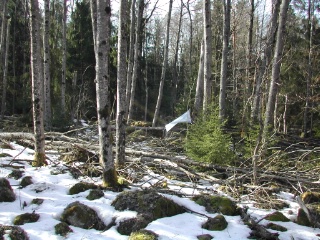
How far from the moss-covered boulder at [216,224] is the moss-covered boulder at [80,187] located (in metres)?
2.19

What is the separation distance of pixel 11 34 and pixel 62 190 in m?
18.8

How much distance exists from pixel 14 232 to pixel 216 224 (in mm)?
2799

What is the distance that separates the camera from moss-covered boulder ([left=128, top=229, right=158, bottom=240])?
4.00m

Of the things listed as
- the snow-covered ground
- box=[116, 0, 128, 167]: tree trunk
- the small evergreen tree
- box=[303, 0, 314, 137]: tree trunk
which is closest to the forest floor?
the snow-covered ground

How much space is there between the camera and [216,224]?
4398mm

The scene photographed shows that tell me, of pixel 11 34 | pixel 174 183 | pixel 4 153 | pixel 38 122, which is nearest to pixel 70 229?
pixel 174 183

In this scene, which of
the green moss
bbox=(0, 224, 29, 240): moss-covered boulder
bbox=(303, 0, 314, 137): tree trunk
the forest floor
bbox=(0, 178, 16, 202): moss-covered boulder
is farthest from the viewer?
bbox=(303, 0, 314, 137): tree trunk

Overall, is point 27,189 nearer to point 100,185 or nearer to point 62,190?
point 62,190

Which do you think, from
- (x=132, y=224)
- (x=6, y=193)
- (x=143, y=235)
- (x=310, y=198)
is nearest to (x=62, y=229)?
(x=132, y=224)

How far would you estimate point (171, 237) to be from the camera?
4.06 m

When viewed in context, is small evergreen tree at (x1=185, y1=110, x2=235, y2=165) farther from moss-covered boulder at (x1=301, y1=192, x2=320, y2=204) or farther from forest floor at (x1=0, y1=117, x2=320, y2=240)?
moss-covered boulder at (x1=301, y1=192, x2=320, y2=204)

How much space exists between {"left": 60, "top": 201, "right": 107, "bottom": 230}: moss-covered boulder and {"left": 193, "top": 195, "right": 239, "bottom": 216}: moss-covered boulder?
169cm

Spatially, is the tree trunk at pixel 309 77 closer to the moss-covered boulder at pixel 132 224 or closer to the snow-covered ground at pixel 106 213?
the snow-covered ground at pixel 106 213

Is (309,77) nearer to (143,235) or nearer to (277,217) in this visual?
(277,217)
